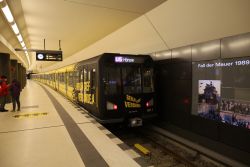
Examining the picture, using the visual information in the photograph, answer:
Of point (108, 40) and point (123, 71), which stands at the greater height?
point (108, 40)

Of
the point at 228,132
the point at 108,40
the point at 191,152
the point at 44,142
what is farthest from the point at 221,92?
the point at 108,40

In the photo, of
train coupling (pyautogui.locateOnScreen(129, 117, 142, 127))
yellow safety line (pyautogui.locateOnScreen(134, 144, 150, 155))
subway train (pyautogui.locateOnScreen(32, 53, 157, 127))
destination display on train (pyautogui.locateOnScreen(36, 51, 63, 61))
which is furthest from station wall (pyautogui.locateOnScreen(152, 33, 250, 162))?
destination display on train (pyautogui.locateOnScreen(36, 51, 63, 61))

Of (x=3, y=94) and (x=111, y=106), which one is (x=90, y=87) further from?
(x=3, y=94)

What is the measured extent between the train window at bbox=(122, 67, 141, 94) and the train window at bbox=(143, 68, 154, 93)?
0.68 feet

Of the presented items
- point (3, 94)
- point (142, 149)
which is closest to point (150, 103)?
point (142, 149)

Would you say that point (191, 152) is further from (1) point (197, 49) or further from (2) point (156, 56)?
(2) point (156, 56)

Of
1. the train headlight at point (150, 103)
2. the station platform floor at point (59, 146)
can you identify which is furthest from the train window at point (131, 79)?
the station platform floor at point (59, 146)

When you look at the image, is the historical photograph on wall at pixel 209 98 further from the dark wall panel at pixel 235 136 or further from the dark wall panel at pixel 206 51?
the dark wall panel at pixel 206 51

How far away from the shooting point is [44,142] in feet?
14.3

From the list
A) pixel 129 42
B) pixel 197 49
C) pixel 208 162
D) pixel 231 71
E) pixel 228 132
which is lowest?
pixel 208 162

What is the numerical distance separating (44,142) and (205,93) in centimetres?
465

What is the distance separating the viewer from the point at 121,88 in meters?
6.79

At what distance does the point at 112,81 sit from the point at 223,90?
11.1 ft

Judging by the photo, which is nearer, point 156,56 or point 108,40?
point 156,56
